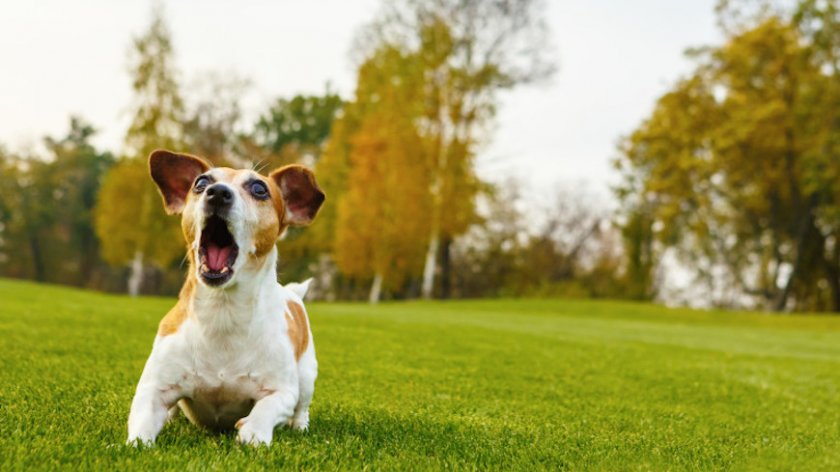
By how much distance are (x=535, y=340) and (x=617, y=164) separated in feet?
90.5

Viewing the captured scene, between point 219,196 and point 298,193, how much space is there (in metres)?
0.69

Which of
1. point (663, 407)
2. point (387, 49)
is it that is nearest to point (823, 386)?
point (663, 407)

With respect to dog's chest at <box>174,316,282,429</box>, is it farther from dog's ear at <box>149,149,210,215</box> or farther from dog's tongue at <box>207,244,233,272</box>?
dog's ear at <box>149,149,210,215</box>

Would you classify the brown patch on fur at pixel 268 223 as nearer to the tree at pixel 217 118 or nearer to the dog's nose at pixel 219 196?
the dog's nose at pixel 219 196

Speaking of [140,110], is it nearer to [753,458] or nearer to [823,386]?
[823,386]

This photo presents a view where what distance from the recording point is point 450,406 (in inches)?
200

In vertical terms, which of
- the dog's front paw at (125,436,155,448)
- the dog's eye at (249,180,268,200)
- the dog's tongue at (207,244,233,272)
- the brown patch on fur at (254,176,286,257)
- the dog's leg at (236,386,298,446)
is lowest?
the dog's front paw at (125,436,155,448)

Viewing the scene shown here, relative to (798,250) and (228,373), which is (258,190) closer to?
(228,373)

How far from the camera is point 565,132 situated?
47.1 meters

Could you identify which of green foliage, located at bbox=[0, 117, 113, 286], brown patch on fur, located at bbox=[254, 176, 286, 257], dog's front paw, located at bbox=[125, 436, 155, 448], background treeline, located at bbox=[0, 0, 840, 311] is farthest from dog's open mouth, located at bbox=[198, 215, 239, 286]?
green foliage, located at bbox=[0, 117, 113, 286]

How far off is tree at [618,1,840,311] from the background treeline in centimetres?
9

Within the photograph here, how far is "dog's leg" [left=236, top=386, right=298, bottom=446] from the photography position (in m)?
3.12

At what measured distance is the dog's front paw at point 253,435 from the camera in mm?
3098

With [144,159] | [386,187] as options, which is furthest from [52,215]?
[386,187]
